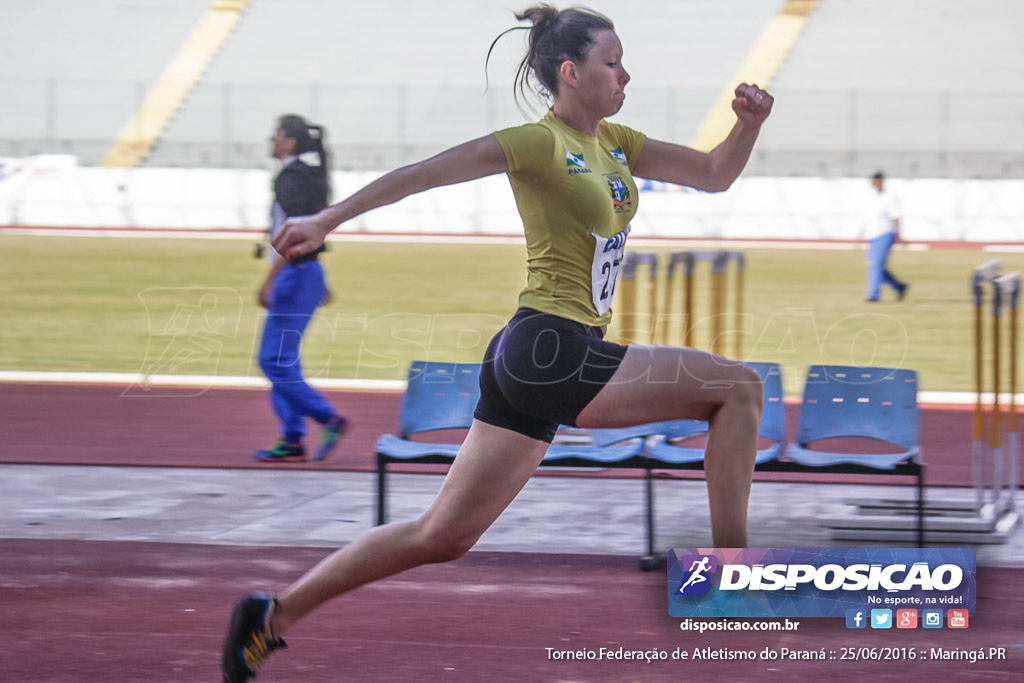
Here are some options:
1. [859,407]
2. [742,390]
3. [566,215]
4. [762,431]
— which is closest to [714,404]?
[742,390]

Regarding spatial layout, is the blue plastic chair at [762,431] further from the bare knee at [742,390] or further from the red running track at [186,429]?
the bare knee at [742,390]

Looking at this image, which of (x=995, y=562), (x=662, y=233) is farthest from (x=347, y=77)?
(x=995, y=562)

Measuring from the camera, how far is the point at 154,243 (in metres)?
27.8

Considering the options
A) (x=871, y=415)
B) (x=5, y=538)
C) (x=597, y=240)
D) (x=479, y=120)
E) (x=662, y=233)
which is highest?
(x=479, y=120)

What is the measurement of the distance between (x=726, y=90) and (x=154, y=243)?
67.2ft

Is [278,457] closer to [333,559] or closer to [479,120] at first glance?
[333,559]

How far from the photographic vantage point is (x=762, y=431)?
674 centimetres

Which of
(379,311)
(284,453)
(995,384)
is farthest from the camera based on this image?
(379,311)

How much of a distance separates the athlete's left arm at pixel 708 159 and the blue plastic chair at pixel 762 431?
225 cm

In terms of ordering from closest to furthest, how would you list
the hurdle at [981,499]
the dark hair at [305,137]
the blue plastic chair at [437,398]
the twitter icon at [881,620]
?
1. the twitter icon at [881,620]
2. the hurdle at [981,499]
3. the blue plastic chair at [437,398]
4. the dark hair at [305,137]

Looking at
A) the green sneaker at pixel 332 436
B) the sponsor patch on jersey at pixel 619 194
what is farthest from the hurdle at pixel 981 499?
the green sneaker at pixel 332 436

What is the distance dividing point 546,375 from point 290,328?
4877 mm
